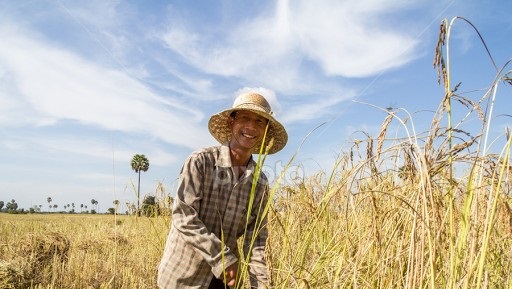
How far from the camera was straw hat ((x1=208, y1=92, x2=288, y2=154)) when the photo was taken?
226 cm

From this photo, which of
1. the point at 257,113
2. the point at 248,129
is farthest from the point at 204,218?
the point at 257,113

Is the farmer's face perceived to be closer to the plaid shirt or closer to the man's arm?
the plaid shirt

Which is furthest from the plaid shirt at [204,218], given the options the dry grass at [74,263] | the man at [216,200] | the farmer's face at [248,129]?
the dry grass at [74,263]

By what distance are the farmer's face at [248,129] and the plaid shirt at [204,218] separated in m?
0.12

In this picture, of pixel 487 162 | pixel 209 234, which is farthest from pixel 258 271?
pixel 487 162

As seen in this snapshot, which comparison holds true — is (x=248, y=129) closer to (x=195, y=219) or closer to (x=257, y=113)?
(x=257, y=113)

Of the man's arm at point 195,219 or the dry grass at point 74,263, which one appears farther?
the dry grass at point 74,263

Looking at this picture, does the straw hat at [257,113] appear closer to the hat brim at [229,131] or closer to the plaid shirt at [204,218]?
the hat brim at [229,131]

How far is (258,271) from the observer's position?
2172mm

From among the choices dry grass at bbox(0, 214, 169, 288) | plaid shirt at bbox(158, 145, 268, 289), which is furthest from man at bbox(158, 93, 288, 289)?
dry grass at bbox(0, 214, 169, 288)

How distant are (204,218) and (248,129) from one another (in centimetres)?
59

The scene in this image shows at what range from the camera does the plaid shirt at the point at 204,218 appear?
213 cm

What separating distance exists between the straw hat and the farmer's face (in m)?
0.05

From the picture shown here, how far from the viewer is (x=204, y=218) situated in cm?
236
